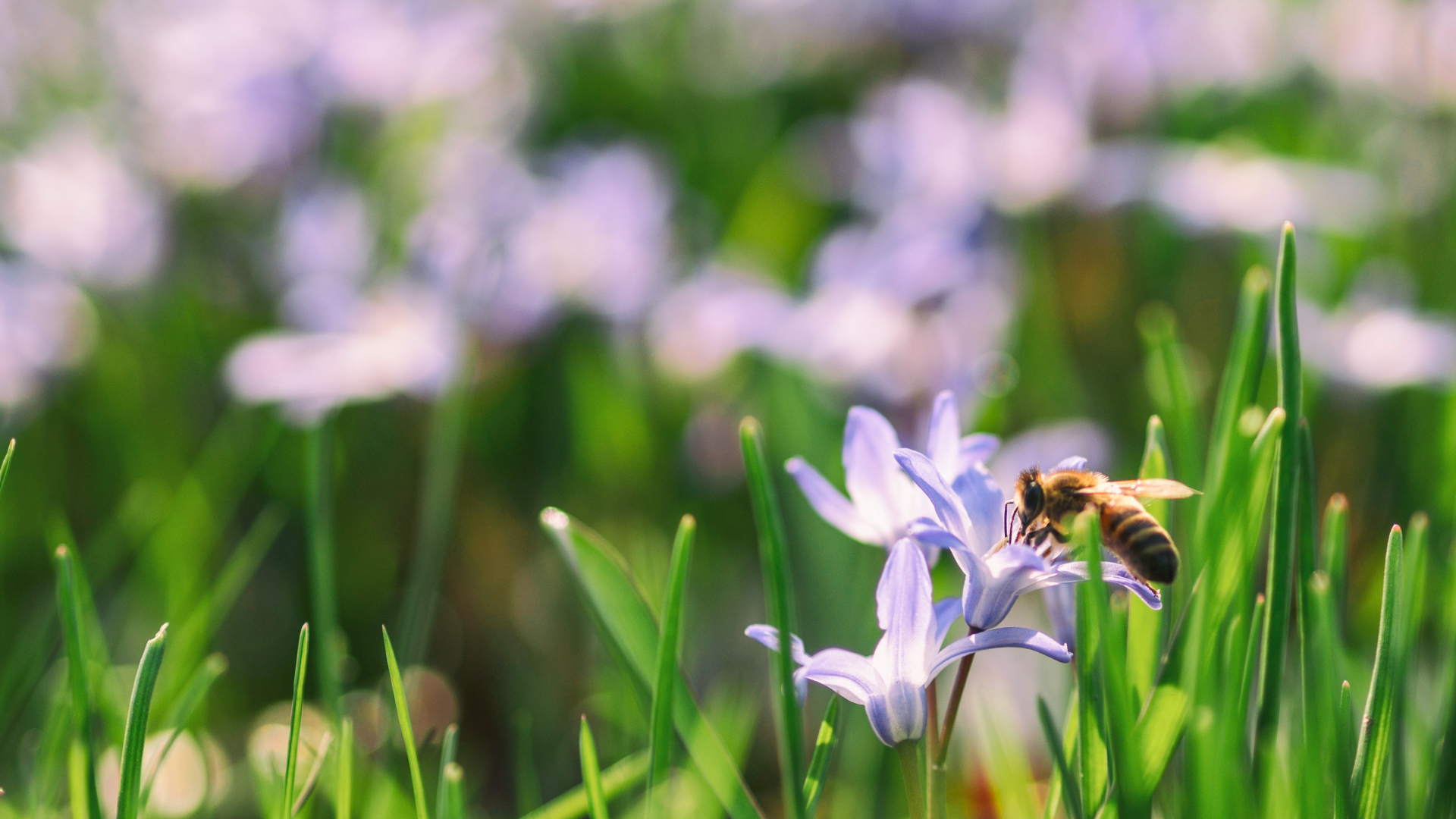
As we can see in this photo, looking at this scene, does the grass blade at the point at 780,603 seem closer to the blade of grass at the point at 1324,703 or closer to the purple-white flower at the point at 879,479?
the purple-white flower at the point at 879,479

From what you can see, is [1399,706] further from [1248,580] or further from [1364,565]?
[1364,565]

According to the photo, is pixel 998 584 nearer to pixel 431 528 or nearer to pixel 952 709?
pixel 952 709

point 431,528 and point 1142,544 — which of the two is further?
point 431,528

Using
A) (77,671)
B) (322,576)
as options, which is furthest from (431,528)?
(77,671)

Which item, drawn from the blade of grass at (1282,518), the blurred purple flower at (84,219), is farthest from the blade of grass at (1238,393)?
the blurred purple flower at (84,219)

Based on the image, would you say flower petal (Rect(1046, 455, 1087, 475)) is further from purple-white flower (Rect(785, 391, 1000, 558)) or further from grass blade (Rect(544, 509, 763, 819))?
grass blade (Rect(544, 509, 763, 819))

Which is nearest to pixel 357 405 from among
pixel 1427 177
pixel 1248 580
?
pixel 1248 580

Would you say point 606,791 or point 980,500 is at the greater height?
point 980,500
